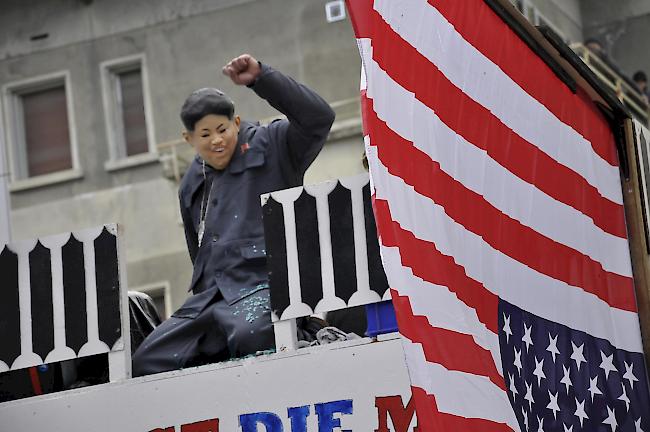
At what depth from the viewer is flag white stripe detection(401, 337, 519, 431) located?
19.5ft

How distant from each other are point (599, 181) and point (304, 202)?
1252 mm

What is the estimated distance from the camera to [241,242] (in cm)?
772

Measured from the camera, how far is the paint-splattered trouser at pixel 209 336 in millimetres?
7398

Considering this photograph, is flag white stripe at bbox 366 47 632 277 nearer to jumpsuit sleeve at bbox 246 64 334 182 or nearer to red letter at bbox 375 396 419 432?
red letter at bbox 375 396 419 432

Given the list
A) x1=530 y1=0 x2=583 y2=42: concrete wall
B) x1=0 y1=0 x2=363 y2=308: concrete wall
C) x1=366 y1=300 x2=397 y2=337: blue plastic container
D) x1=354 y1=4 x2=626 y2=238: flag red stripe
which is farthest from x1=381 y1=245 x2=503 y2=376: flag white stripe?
x1=530 y1=0 x2=583 y2=42: concrete wall

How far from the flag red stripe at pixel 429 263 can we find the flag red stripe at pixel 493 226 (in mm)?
171

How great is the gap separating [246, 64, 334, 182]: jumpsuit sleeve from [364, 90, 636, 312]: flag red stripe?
3.45 feet

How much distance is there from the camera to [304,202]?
728 centimetres

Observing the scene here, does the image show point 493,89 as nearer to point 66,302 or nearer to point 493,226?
point 493,226

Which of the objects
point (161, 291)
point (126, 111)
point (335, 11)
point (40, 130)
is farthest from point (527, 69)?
point (40, 130)

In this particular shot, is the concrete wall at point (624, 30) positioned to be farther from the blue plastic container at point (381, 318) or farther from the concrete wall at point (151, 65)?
the blue plastic container at point (381, 318)

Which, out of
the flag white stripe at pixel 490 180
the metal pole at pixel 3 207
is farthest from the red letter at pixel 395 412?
the metal pole at pixel 3 207

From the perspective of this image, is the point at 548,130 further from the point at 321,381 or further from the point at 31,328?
the point at 31,328

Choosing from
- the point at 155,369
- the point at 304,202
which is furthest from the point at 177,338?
the point at 304,202
